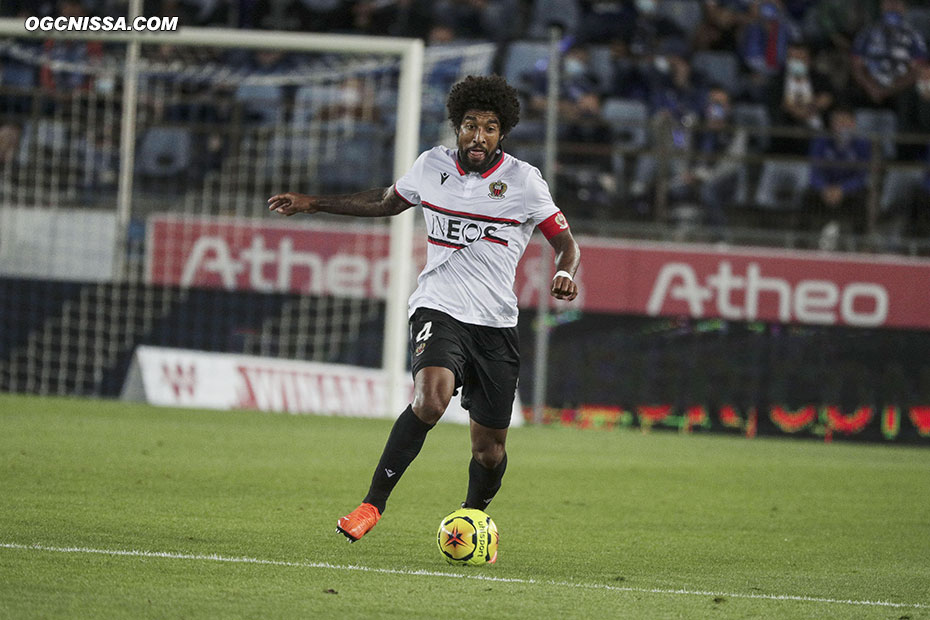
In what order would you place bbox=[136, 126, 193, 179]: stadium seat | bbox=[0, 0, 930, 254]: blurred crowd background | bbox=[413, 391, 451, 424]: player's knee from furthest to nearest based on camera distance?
bbox=[136, 126, 193, 179]: stadium seat < bbox=[0, 0, 930, 254]: blurred crowd background < bbox=[413, 391, 451, 424]: player's knee

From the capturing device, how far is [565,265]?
605cm

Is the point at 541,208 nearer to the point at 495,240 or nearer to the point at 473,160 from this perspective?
the point at 495,240

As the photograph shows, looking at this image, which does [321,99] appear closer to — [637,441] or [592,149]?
[592,149]

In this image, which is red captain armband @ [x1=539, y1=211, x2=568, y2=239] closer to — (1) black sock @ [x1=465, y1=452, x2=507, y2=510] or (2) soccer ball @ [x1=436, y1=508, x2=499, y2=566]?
(1) black sock @ [x1=465, y1=452, x2=507, y2=510]

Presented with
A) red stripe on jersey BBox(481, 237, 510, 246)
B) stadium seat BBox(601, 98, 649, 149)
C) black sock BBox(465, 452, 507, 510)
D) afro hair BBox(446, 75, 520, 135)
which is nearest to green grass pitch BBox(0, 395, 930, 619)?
black sock BBox(465, 452, 507, 510)

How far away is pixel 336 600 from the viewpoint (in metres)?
4.73

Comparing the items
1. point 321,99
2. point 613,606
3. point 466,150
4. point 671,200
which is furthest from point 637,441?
point 613,606

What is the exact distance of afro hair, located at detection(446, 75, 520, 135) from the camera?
6.11 metres

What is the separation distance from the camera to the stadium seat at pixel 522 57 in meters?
18.2

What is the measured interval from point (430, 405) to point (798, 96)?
44.6 ft

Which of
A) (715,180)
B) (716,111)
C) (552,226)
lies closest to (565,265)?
(552,226)

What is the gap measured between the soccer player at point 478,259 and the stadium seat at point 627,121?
9.97 metres

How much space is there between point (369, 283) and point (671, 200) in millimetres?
3721

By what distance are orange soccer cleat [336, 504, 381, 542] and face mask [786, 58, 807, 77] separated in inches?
551
